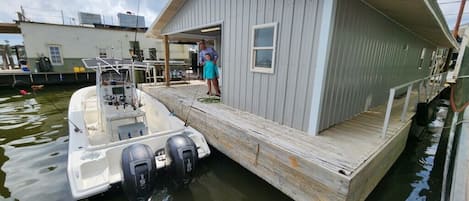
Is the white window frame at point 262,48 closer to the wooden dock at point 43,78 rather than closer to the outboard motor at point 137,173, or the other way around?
the outboard motor at point 137,173

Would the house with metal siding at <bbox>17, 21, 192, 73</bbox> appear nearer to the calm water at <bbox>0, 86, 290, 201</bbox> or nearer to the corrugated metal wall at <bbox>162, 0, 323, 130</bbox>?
the calm water at <bbox>0, 86, 290, 201</bbox>

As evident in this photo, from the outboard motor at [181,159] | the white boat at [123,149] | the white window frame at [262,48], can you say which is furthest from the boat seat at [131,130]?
the white window frame at [262,48]

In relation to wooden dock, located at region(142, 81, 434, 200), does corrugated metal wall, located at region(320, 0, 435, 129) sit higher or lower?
higher

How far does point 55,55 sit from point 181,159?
1338 cm

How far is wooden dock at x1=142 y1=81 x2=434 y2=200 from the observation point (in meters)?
2.06

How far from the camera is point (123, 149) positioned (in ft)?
8.78

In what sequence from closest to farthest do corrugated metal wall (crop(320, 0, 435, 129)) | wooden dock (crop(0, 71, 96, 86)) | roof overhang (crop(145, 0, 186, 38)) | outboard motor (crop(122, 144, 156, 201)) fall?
outboard motor (crop(122, 144, 156, 201)) < corrugated metal wall (crop(320, 0, 435, 129)) < roof overhang (crop(145, 0, 186, 38)) < wooden dock (crop(0, 71, 96, 86))

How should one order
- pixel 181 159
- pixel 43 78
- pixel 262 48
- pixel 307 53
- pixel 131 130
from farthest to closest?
pixel 43 78 < pixel 131 130 < pixel 262 48 < pixel 307 53 < pixel 181 159

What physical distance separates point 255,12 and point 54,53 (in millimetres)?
13330

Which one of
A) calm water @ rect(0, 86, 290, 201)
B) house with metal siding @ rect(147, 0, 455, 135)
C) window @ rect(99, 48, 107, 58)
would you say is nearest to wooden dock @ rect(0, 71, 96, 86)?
window @ rect(99, 48, 107, 58)

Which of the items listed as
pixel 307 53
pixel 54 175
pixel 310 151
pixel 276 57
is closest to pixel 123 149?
pixel 54 175

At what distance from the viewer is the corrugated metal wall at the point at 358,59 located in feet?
9.35

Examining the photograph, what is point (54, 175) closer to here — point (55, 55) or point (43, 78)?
point (43, 78)

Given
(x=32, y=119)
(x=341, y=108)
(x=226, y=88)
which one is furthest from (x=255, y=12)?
(x=32, y=119)
